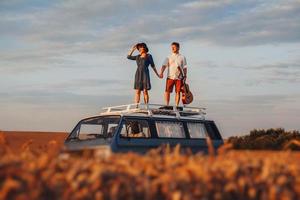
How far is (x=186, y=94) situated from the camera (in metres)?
18.0

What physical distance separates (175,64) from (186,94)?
37.2 inches

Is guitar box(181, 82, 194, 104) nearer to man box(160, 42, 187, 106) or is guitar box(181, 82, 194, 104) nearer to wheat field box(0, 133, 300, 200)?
man box(160, 42, 187, 106)

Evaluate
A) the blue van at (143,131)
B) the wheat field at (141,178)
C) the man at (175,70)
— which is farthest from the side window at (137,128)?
the wheat field at (141,178)

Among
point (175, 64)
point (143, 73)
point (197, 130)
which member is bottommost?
point (197, 130)

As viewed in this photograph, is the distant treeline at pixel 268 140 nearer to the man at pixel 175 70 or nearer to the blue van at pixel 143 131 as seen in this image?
the man at pixel 175 70

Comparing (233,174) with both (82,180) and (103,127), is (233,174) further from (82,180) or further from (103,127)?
(103,127)

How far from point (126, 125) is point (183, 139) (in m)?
1.38

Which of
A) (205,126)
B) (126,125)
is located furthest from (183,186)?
(205,126)

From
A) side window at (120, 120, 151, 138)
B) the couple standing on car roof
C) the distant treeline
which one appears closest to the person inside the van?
side window at (120, 120, 151, 138)

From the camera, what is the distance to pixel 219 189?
417 centimetres

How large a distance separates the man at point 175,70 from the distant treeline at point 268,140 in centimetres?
355

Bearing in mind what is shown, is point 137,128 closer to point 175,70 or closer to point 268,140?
point 175,70

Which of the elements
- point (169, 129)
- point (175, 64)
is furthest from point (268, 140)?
point (169, 129)

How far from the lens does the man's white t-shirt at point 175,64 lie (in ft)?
58.0
